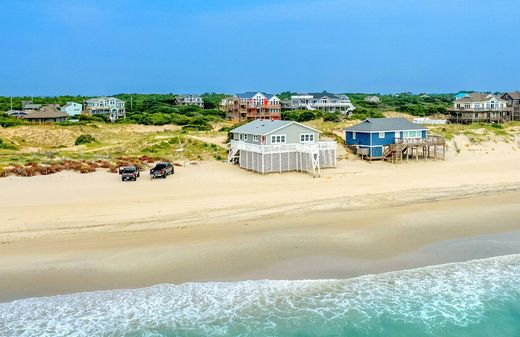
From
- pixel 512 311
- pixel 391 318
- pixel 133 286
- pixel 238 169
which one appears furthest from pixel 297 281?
pixel 238 169

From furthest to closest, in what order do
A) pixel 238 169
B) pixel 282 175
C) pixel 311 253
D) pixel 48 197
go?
pixel 238 169 < pixel 282 175 < pixel 48 197 < pixel 311 253

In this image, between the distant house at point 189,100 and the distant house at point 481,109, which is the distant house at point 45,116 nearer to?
the distant house at point 189,100

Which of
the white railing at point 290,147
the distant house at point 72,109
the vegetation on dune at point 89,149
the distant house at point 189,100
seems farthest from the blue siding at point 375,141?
the distant house at point 189,100

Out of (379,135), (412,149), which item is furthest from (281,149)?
(412,149)

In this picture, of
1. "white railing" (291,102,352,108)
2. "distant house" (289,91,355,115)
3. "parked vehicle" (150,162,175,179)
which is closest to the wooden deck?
"parked vehicle" (150,162,175,179)

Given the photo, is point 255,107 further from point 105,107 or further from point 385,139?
point 385,139

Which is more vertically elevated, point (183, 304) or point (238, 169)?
point (238, 169)

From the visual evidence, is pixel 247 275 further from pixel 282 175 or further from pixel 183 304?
pixel 282 175

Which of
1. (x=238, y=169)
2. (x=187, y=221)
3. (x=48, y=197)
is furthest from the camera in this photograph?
(x=238, y=169)
